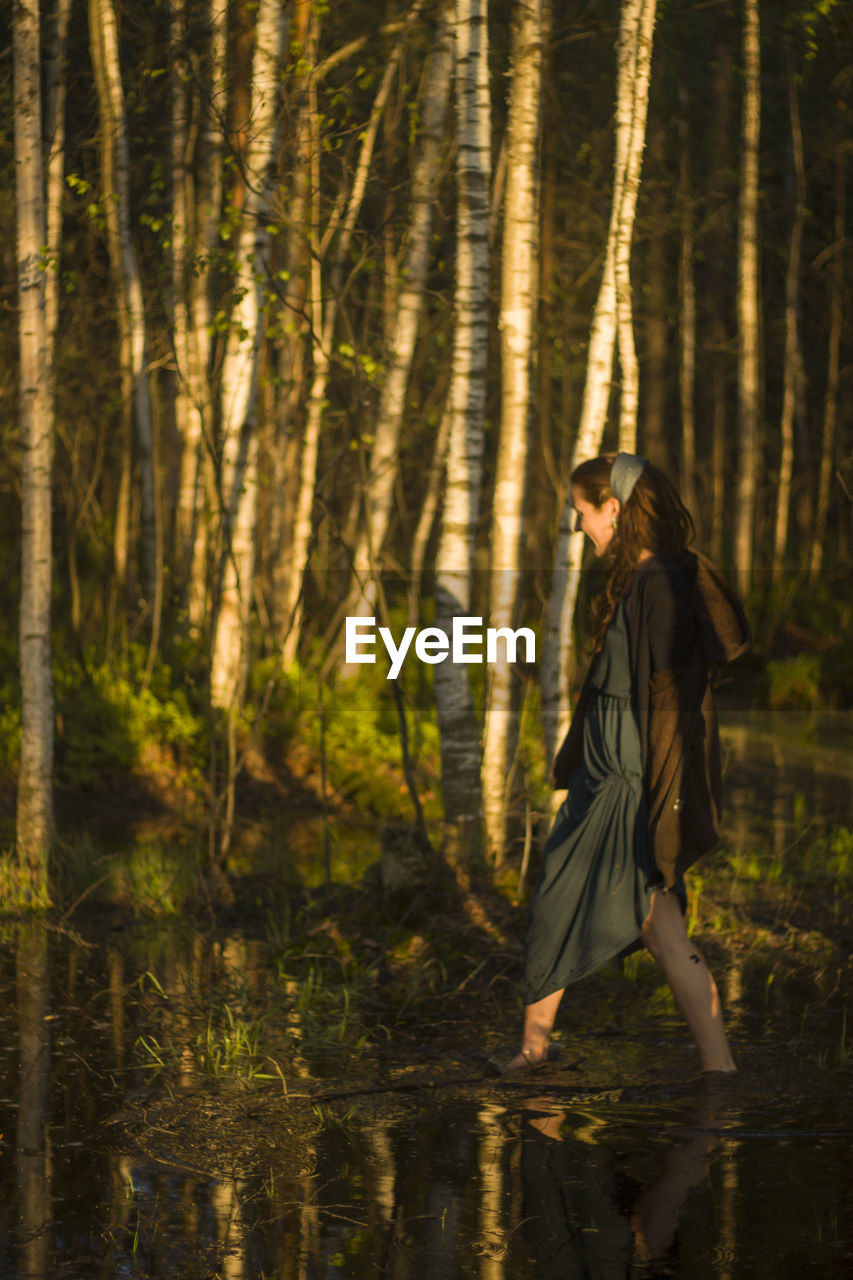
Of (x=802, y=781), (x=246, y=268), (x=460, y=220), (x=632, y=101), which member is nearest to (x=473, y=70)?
(x=460, y=220)

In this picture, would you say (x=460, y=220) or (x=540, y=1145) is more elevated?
(x=460, y=220)

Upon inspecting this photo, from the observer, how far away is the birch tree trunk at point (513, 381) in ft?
26.7

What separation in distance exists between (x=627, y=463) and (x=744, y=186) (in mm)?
17410

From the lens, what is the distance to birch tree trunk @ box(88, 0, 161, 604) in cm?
1183

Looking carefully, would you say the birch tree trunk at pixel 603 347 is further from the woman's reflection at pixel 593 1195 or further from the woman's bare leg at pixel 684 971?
the woman's reflection at pixel 593 1195

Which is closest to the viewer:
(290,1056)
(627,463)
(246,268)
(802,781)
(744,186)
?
(627,463)

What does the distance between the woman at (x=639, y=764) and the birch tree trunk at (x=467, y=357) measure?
7.80ft

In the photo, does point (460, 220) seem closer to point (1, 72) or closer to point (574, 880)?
point (574, 880)

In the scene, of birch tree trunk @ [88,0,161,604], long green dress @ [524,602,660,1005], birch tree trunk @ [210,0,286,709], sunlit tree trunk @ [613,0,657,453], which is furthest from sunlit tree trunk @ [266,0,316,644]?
long green dress @ [524,602,660,1005]

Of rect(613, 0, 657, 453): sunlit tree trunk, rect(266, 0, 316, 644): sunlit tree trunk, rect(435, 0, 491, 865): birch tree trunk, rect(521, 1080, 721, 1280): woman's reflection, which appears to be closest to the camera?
rect(521, 1080, 721, 1280): woman's reflection

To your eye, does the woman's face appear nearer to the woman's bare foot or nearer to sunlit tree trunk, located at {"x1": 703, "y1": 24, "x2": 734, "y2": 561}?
the woman's bare foot

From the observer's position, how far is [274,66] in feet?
31.3

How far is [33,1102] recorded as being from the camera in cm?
534

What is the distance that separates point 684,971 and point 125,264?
10.1 metres
